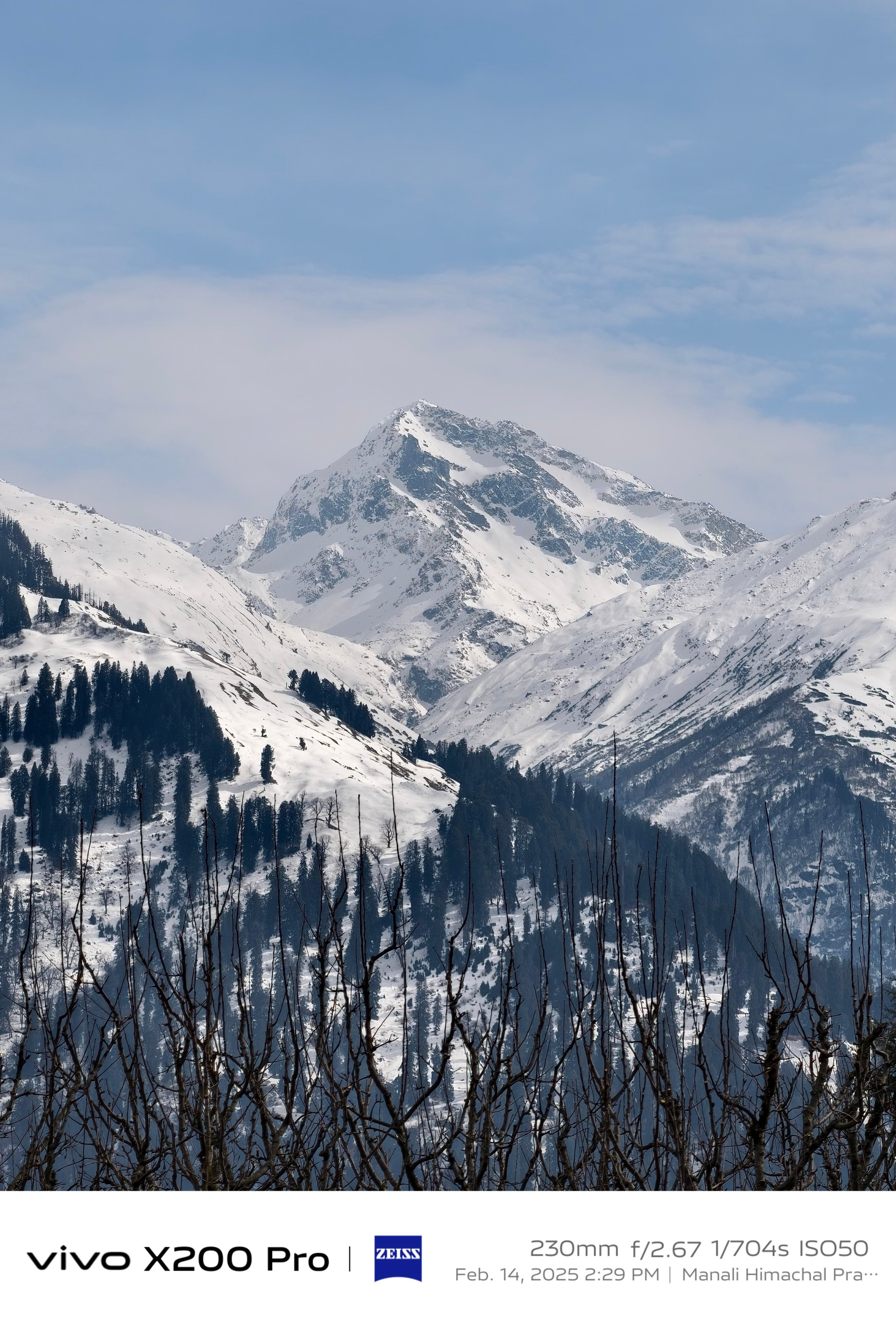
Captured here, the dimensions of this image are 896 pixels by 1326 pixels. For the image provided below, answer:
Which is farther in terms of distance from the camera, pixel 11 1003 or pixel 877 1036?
pixel 11 1003

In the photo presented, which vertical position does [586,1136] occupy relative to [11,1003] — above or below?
below

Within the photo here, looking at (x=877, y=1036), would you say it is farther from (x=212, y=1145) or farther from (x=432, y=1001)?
(x=432, y=1001)

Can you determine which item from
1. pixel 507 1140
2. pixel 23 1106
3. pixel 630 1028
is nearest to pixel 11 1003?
pixel 507 1140

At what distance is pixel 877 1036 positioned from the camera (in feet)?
42.7

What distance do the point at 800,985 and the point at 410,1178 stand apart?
217 inches

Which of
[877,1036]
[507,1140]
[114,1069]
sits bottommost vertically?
[114,1069]
